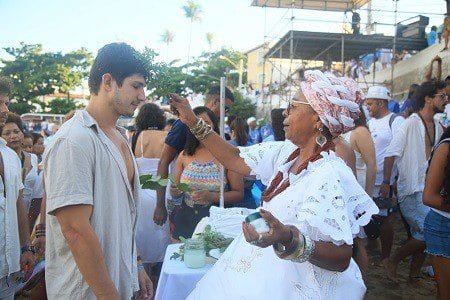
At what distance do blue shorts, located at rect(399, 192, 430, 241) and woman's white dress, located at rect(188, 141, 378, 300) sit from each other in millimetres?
3148

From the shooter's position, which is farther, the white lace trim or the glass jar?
the glass jar

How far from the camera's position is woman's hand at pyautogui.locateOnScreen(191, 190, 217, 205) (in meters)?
3.82

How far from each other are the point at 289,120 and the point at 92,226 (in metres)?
1.13

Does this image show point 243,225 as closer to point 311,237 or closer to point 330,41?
point 311,237

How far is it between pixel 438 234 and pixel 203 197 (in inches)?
80.2

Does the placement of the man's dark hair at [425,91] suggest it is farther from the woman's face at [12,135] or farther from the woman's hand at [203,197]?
the woman's face at [12,135]

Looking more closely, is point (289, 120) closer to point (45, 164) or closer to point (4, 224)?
point (45, 164)

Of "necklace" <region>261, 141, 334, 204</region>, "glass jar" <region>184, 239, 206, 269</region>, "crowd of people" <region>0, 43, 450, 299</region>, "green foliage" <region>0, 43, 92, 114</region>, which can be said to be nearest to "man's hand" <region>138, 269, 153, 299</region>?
"crowd of people" <region>0, 43, 450, 299</region>

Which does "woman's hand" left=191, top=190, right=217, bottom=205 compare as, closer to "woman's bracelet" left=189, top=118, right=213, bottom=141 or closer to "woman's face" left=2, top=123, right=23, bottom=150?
"woman's bracelet" left=189, top=118, right=213, bottom=141

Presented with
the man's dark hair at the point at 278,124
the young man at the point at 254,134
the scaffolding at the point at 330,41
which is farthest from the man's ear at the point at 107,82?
the scaffolding at the point at 330,41

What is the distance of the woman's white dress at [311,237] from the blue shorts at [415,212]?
10.3ft

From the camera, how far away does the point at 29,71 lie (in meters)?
31.4

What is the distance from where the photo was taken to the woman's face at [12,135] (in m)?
4.02

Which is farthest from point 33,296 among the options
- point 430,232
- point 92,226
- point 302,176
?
point 430,232
